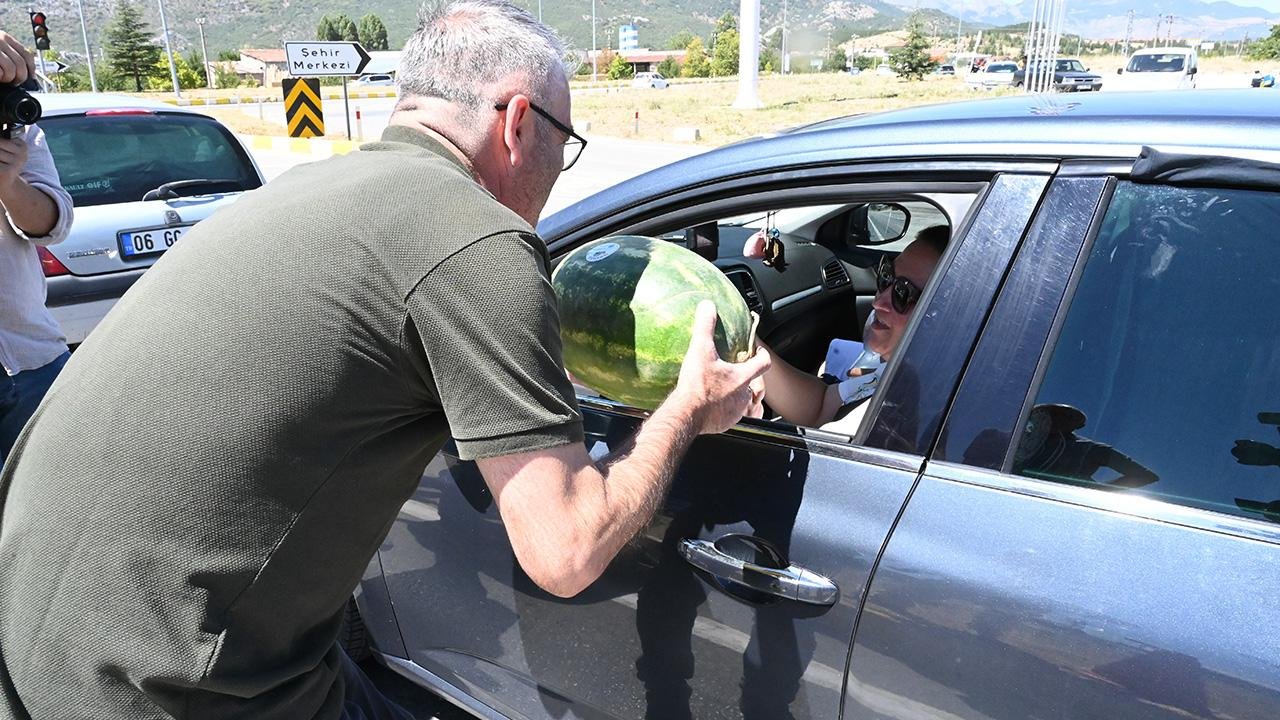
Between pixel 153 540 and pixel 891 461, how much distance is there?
1.16 meters

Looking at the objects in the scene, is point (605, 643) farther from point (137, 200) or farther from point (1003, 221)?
point (137, 200)

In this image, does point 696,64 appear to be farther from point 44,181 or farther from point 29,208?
point 29,208

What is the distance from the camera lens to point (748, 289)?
318 centimetres

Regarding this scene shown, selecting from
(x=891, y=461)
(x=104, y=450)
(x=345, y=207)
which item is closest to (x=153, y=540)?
(x=104, y=450)

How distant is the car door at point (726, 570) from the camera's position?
1559mm

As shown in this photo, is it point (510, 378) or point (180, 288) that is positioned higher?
point (180, 288)

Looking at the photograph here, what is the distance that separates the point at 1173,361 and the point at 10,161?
305cm

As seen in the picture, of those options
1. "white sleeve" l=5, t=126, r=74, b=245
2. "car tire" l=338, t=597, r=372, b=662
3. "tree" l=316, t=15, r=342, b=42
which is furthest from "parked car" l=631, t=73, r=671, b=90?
"car tire" l=338, t=597, r=372, b=662

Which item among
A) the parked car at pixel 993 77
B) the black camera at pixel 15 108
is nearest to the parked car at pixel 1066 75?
the parked car at pixel 993 77

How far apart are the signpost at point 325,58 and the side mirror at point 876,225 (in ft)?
30.9

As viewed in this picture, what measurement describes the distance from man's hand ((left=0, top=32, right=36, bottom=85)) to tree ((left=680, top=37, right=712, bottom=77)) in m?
72.3

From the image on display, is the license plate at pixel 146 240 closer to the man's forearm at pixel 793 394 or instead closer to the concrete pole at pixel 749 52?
the man's forearm at pixel 793 394

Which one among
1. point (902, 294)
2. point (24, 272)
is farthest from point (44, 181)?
point (902, 294)

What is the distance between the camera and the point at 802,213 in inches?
156
